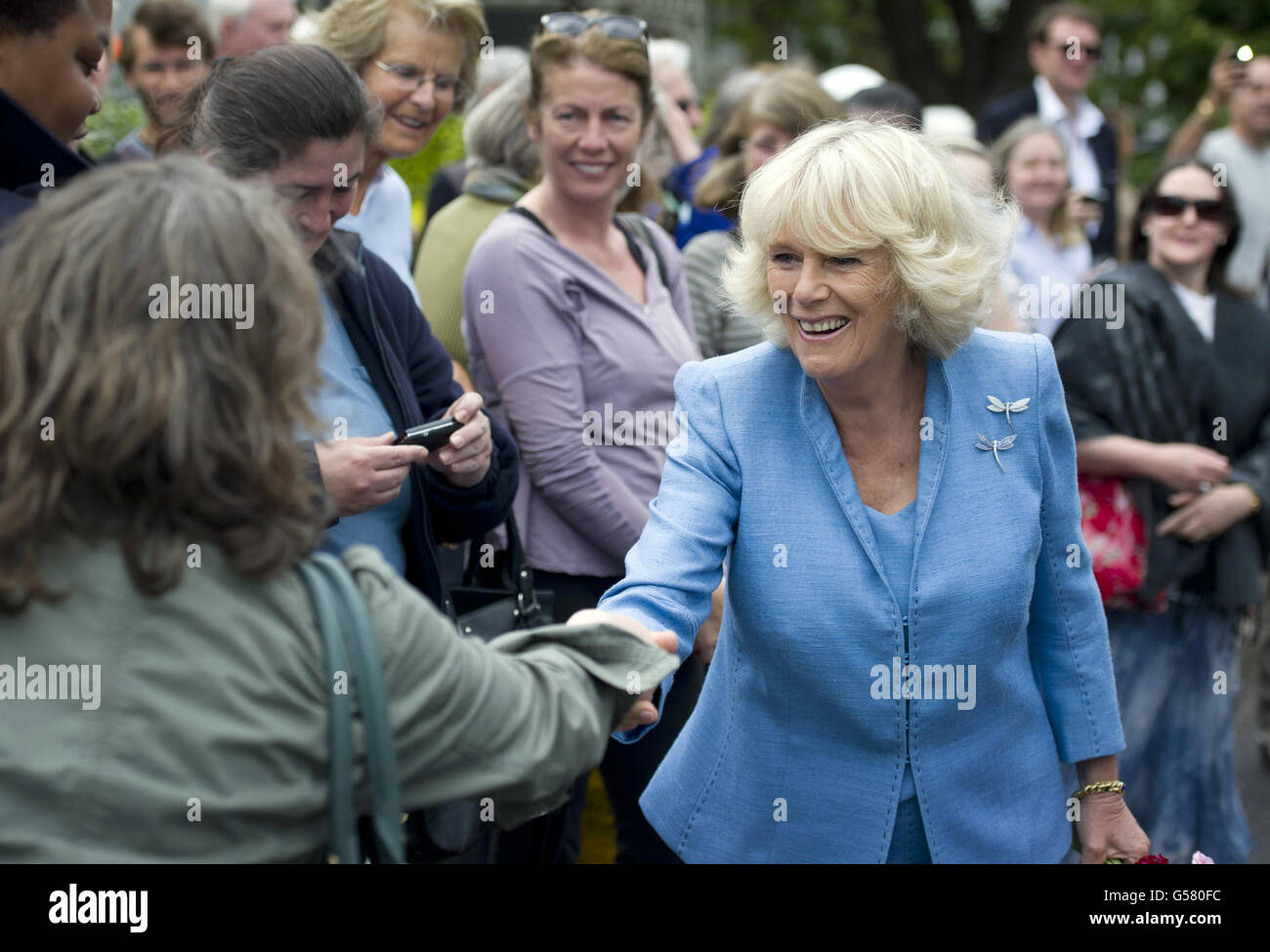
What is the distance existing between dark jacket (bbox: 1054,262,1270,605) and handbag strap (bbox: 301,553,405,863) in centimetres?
348

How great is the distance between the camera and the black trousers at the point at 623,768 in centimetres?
400

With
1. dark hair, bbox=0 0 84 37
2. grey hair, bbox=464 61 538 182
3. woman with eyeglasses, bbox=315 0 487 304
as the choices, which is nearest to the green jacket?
dark hair, bbox=0 0 84 37

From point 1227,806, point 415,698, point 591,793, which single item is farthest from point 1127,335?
point 415,698

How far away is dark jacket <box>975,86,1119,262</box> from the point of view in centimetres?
815

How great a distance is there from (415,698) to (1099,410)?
11.6ft

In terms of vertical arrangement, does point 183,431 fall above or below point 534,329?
below

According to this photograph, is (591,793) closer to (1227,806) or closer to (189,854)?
(1227,806)

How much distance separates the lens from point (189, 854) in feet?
5.91

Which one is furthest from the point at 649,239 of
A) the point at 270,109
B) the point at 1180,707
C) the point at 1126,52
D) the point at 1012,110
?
the point at 1126,52

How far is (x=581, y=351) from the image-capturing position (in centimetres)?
406

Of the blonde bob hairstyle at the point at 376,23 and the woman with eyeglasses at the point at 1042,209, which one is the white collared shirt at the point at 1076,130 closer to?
the woman with eyeglasses at the point at 1042,209

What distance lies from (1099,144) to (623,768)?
5.78 m

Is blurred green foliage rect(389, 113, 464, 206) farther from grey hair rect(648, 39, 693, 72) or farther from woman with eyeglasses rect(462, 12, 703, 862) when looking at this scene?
woman with eyeglasses rect(462, 12, 703, 862)

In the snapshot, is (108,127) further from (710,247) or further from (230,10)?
(710,247)
